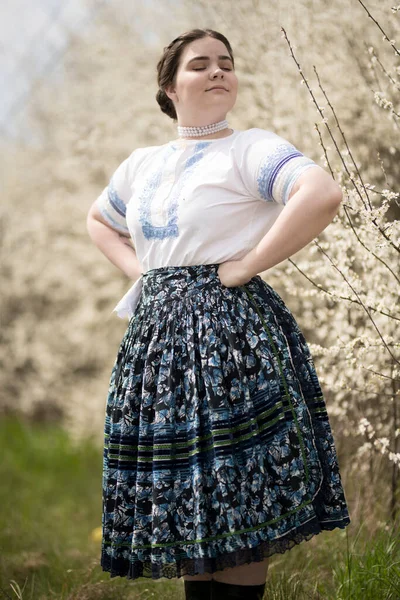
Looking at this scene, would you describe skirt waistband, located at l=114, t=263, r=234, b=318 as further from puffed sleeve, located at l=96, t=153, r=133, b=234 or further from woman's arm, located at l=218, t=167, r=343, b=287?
puffed sleeve, located at l=96, t=153, r=133, b=234

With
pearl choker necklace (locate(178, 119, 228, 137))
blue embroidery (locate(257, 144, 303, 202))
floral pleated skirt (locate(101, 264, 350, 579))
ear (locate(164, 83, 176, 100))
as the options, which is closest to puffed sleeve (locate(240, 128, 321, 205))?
blue embroidery (locate(257, 144, 303, 202))

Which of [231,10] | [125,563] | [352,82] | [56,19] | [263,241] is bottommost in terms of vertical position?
[125,563]

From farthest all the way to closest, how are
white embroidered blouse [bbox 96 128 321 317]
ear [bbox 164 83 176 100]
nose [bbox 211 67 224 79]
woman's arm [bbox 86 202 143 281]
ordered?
woman's arm [bbox 86 202 143 281], ear [bbox 164 83 176 100], nose [bbox 211 67 224 79], white embroidered blouse [bbox 96 128 321 317]

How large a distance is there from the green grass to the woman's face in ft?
4.64

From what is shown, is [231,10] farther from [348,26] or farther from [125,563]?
[125,563]

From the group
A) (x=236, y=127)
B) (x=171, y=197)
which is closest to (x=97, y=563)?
(x=171, y=197)

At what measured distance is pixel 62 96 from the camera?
653cm

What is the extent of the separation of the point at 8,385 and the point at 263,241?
7.34 meters

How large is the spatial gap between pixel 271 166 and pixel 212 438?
0.73 meters

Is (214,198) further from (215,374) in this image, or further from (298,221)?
(215,374)

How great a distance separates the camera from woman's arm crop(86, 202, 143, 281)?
2494 millimetres

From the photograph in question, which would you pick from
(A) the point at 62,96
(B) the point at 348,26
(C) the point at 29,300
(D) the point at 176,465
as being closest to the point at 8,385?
(C) the point at 29,300

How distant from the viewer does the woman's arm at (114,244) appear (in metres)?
2.49

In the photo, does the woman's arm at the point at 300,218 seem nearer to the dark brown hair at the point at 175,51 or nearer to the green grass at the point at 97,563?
the dark brown hair at the point at 175,51
